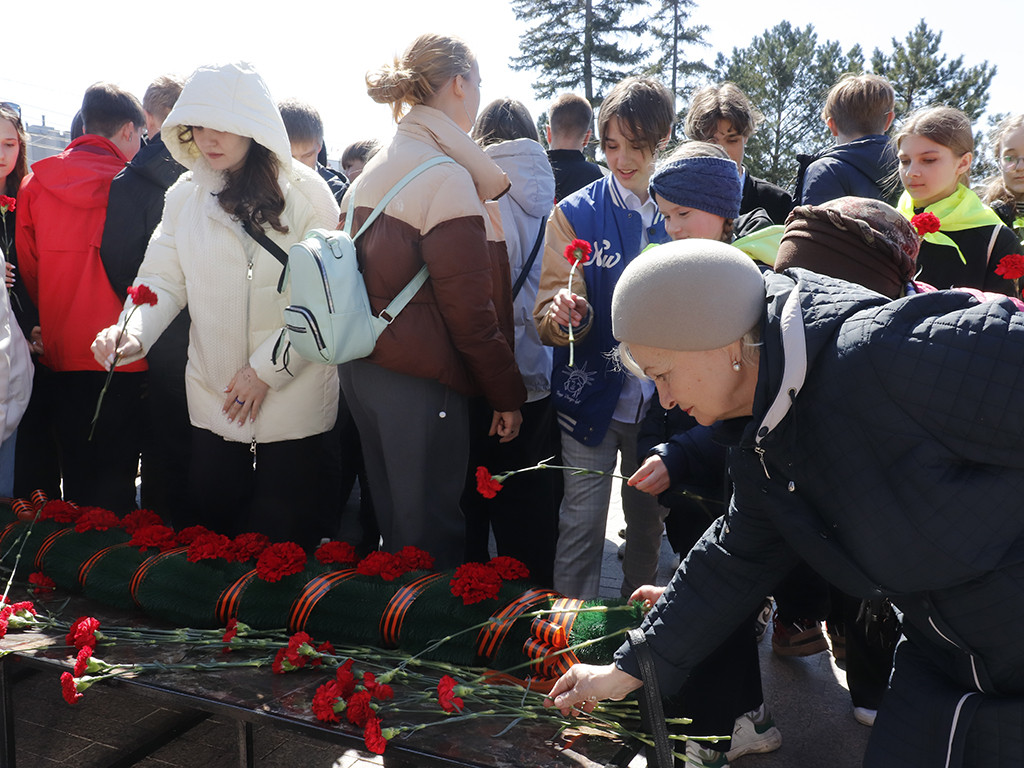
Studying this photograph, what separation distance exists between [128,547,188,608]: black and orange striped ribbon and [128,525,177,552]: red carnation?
0.06m

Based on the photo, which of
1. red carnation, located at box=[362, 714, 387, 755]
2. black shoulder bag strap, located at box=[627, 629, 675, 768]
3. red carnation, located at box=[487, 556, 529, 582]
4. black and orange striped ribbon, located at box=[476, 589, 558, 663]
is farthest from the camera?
red carnation, located at box=[487, 556, 529, 582]

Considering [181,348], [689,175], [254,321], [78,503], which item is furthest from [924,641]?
[78,503]

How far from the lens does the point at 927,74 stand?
88.6ft

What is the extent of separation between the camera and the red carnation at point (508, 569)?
236cm

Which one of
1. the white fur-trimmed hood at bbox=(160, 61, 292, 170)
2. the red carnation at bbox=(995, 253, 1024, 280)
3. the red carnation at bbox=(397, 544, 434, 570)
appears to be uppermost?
the white fur-trimmed hood at bbox=(160, 61, 292, 170)

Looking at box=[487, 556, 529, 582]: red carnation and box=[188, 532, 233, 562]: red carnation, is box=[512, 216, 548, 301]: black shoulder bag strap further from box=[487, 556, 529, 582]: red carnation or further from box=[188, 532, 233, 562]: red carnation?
box=[188, 532, 233, 562]: red carnation

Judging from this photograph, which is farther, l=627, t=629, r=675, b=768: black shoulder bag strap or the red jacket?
the red jacket

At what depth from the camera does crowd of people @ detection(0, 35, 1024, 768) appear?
54.9 inches

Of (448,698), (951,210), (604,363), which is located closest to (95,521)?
(448,698)

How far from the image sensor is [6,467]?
3.45 m

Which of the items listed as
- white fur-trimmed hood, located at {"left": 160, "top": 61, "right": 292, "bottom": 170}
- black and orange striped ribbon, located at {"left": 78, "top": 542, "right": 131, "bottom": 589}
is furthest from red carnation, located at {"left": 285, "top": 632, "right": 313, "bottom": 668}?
white fur-trimmed hood, located at {"left": 160, "top": 61, "right": 292, "bottom": 170}

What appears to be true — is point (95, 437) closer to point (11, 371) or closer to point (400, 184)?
point (11, 371)

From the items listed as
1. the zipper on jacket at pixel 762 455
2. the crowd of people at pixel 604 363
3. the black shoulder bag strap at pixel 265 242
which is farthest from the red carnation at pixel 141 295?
the zipper on jacket at pixel 762 455

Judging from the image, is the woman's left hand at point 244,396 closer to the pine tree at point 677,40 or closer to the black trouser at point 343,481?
the black trouser at point 343,481
